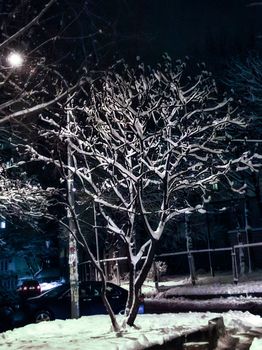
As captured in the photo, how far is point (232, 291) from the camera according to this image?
60.5 ft

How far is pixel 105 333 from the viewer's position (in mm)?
9344

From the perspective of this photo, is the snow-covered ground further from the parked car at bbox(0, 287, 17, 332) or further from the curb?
the parked car at bbox(0, 287, 17, 332)

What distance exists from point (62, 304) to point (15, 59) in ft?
34.1

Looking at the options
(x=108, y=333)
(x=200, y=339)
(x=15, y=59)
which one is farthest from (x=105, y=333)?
(x=15, y=59)

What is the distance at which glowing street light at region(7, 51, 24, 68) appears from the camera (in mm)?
9337

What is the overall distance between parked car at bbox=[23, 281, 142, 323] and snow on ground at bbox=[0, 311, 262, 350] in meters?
5.17

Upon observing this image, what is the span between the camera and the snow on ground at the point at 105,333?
306 inches

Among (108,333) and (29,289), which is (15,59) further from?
(29,289)

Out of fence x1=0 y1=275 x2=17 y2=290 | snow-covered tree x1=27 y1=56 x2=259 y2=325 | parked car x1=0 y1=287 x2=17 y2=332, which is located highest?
snow-covered tree x1=27 y1=56 x2=259 y2=325

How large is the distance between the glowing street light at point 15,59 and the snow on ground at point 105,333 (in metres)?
5.30

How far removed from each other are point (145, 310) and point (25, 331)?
8807 millimetres

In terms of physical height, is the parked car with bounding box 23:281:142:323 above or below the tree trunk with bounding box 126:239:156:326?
below

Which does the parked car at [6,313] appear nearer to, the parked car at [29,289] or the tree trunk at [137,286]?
the parked car at [29,289]

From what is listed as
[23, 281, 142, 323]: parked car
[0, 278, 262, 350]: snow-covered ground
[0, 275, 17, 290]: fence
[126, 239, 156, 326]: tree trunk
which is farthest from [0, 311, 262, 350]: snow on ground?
[0, 275, 17, 290]: fence
